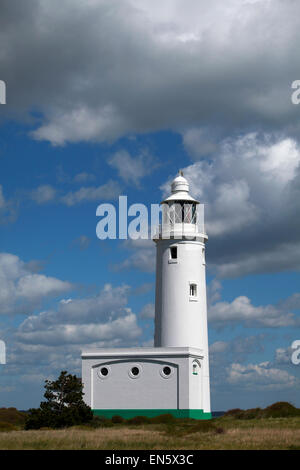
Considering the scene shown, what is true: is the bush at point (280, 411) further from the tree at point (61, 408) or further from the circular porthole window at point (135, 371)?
the tree at point (61, 408)

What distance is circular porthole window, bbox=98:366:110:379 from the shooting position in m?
43.5

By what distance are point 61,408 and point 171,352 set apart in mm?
7938

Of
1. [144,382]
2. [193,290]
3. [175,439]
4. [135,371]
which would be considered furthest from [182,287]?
[175,439]

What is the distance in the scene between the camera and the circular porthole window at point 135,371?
42.7 metres

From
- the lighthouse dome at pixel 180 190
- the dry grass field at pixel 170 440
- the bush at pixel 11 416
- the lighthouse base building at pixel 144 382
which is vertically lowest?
the dry grass field at pixel 170 440

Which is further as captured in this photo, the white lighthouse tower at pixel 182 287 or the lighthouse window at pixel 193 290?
the lighthouse window at pixel 193 290

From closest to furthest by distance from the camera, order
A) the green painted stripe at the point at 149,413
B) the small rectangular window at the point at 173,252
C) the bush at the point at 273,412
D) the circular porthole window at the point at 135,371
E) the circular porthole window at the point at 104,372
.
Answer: the green painted stripe at the point at 149,413 → the circular porthole window at the point at 135,371 → the bush at the point at 273,412 → the circular porthole window at the point at 104,372 → the small rectangular window at the point at 173,252

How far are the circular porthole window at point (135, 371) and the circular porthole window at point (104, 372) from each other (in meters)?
1.52

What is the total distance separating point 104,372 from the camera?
1720 inches

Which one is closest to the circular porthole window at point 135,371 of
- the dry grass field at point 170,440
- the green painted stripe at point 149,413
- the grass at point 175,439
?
the green painted stripe at point 149,413

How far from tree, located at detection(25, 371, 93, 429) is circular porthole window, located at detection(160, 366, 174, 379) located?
5.57 metres
